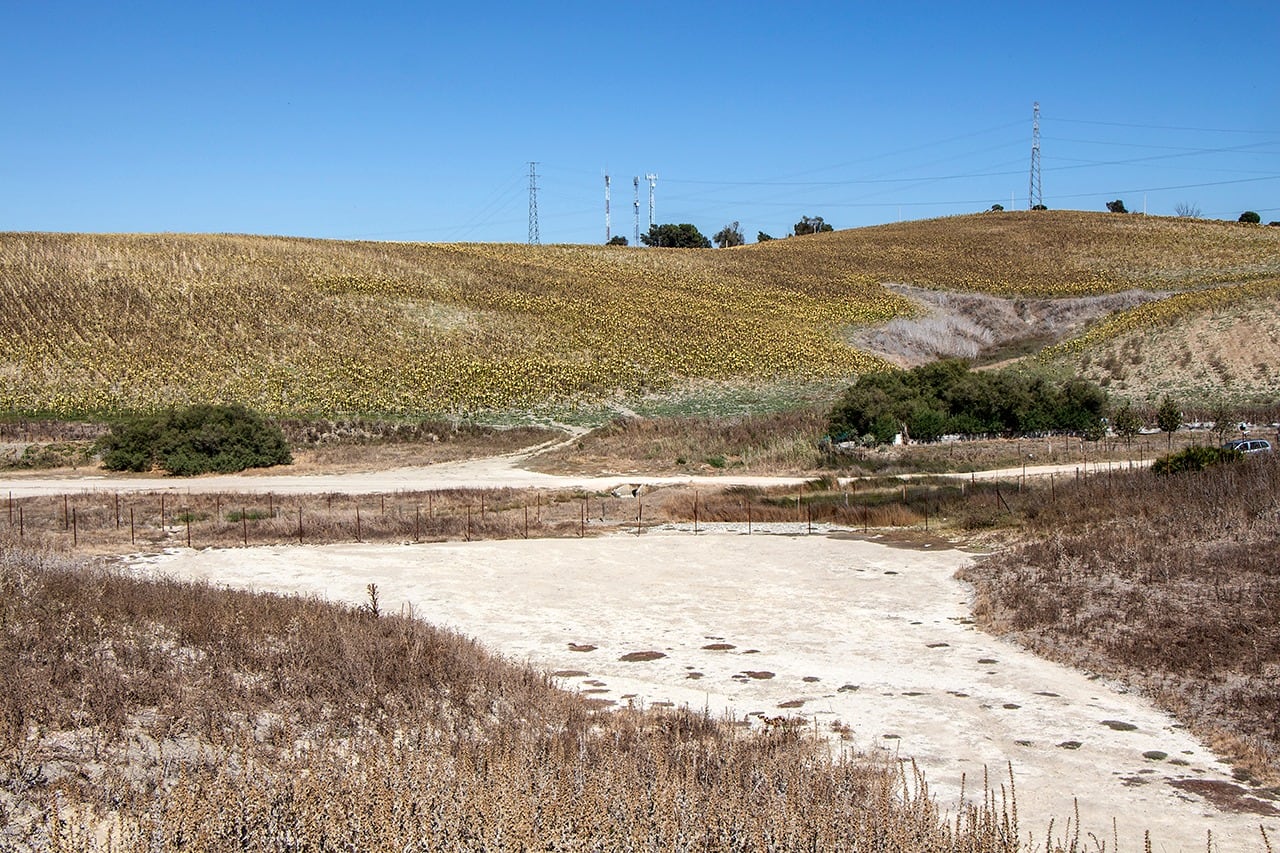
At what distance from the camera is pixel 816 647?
52.4 ft

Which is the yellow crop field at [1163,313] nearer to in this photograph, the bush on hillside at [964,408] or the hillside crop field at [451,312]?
the hillside crop field at [451,312]

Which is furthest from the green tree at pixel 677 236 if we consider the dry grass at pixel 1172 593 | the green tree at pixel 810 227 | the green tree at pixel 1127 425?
the dry grass at pixel 1172 593

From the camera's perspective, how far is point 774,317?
271ft

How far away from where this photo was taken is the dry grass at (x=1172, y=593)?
12.6 m

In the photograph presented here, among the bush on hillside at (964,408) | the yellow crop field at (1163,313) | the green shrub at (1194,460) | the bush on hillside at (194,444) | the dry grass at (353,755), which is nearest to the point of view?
the dry grass at (353,755)

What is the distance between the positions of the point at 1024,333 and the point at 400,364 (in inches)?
1891

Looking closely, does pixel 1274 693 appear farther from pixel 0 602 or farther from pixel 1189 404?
pixel 1189 404

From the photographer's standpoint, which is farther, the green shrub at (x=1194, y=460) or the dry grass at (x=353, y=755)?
the green shrub at (x=1194, y=460)

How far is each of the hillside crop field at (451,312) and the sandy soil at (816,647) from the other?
3353 cm

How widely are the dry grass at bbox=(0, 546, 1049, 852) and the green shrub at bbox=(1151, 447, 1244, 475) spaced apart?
66.1ft

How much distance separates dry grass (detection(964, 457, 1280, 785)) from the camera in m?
12.6

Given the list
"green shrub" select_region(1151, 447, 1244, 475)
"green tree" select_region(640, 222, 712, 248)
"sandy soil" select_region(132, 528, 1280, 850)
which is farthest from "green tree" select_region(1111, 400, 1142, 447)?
"green tree" select_region(640, 222, 712, 248)

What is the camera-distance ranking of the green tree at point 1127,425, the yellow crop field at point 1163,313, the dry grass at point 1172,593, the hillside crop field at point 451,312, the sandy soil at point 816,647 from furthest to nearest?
the yellow crop field at point 1163,313, the hillside crop field at point 451,312, the green tree at point 1127,425, the dry grass at point 1172,593, the sandy soil at point 816,647

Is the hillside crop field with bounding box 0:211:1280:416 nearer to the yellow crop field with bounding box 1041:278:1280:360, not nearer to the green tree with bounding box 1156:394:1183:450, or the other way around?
the yellow crop field with bounding box 1041:278:1280:360
